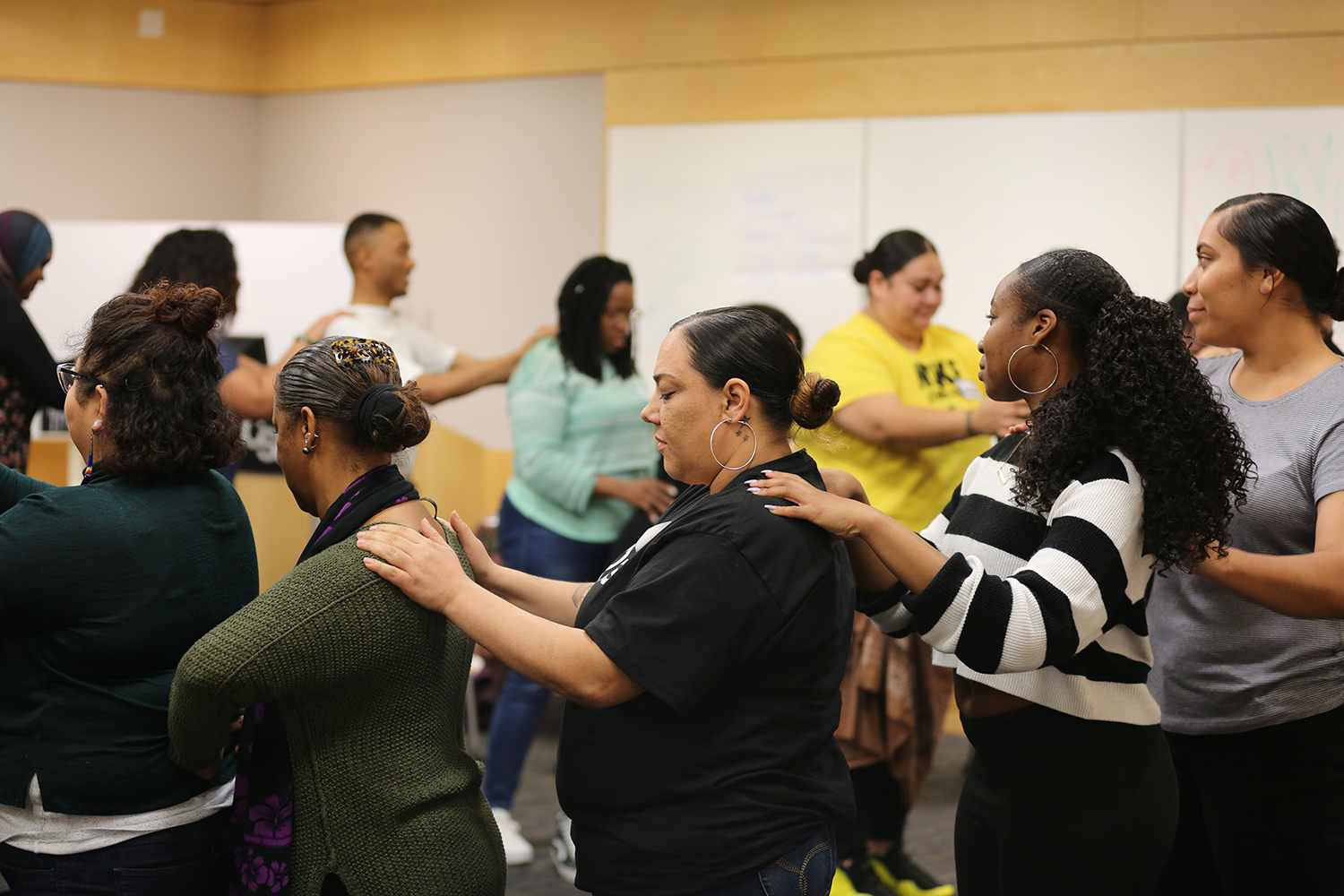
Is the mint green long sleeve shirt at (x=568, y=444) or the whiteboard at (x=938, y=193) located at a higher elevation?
the whiteboard at (x=938, y=193)

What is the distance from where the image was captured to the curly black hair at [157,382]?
→ 1.50 m

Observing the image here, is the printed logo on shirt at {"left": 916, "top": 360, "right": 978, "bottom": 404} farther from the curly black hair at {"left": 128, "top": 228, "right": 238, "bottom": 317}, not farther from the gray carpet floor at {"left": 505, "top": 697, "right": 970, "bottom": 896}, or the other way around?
the curly black hair at {"left": 128, "top": 228, "right": 238, "bottom": 317}

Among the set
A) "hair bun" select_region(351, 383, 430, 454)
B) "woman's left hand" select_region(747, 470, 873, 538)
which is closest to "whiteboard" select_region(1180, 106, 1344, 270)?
"woman's left hand" select_region(747, 470, 873, 538)

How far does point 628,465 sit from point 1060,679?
1.91m

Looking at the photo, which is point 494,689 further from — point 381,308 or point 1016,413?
point 1016,413

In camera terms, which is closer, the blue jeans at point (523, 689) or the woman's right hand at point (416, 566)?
the woman's right hand at point (416, 566)

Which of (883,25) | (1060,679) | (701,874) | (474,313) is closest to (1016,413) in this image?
(1060,679)

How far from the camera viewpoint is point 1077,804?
1.56m

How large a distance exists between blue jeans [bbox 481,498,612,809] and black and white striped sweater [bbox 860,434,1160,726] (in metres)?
1.66

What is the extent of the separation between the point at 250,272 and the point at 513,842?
3195mm

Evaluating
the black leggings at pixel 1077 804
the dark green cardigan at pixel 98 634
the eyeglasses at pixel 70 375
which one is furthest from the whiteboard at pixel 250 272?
the black leggings at pixel 1077 804

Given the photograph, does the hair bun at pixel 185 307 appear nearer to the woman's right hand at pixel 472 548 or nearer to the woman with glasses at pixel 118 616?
the woman with glasses at pixel 118 616

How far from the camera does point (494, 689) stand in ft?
14.6

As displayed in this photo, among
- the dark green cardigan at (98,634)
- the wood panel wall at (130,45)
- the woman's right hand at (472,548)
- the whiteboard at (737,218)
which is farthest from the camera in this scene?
A: the wood panel wall at (130,45)
